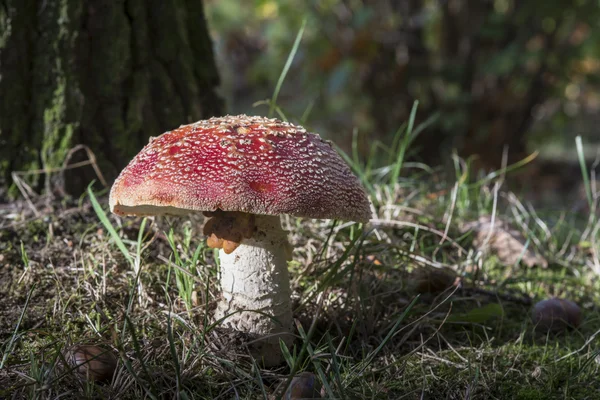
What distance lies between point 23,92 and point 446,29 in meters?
4.76

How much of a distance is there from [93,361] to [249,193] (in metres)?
0.66

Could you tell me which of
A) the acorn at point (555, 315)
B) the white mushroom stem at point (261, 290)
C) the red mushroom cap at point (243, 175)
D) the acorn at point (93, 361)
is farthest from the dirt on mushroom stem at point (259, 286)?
the acorn at point (555, 315)

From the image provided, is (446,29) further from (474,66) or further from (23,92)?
(23,92)

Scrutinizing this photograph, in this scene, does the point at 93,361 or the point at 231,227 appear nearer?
the point at 93,361

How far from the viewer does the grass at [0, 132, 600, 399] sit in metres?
1.61

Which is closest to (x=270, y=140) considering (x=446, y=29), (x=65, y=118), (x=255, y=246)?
(x=255, y=246)

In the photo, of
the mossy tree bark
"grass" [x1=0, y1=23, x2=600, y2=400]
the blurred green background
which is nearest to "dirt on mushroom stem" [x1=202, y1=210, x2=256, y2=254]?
"grass" [x1=0, y1=23, x2=600, y2=400]

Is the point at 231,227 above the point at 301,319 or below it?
above

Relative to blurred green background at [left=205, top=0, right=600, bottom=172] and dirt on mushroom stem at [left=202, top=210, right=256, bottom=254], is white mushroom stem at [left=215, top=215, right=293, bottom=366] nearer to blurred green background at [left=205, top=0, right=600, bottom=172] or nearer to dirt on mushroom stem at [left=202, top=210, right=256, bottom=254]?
dirt on mushroom stem at [left=202, top=210, right=256, bottom=254]

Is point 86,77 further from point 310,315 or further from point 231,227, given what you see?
point 310,315

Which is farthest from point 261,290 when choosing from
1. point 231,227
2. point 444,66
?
point 444,66

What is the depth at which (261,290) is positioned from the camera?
1865 mm

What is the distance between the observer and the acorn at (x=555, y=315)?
2131mm

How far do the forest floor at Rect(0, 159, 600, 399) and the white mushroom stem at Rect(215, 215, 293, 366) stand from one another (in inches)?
3.0
